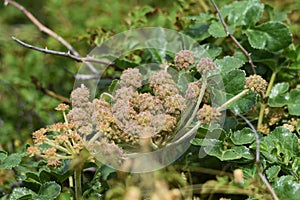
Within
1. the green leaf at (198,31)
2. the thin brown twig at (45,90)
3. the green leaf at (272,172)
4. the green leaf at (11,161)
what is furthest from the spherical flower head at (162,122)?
the thin brown twig at (45,90)

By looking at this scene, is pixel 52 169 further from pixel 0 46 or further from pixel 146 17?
pixel 0 46

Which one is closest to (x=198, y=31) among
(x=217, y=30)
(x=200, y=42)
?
(x=200, y=42)

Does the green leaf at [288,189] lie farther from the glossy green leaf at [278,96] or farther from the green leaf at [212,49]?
the green leaf at [212,49]

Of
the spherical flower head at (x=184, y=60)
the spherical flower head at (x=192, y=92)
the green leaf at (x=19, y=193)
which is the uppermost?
the spherical flower head at (x=184, y=60)

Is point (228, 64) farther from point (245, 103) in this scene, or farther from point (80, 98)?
point (80, 98)

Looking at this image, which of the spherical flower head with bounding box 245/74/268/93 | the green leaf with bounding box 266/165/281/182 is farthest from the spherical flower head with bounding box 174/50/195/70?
the green leaf with bounding box 266/165/281/182
